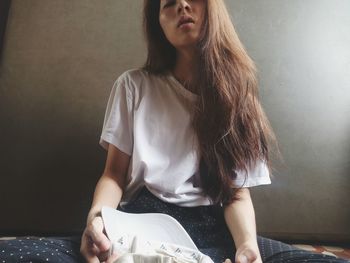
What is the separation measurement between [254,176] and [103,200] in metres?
0.35

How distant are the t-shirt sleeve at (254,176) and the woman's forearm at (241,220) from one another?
2 cm

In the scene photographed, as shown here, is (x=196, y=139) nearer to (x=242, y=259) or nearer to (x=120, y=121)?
(x=120, y=121)

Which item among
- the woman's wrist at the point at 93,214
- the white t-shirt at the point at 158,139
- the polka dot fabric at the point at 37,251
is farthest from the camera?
the white t-shirt at the point at 158,139

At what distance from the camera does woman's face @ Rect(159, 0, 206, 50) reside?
2.36ft

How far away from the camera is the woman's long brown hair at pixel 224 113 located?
69cm

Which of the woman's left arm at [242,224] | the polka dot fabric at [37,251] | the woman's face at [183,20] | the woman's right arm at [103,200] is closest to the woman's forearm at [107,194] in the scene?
the woman's right arm at [103,200]

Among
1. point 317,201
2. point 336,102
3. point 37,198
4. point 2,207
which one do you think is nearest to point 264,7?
point 336,102

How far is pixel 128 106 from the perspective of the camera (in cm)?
74

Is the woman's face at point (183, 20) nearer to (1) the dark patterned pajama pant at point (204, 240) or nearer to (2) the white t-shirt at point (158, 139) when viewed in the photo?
(2) the white t-shirt at point (158, 139)

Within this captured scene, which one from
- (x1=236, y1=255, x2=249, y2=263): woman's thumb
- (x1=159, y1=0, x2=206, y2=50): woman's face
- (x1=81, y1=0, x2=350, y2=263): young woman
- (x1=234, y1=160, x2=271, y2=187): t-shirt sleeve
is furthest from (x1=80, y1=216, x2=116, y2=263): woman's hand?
(x1=159, y1=0, x2=206, y2=50): woman's face

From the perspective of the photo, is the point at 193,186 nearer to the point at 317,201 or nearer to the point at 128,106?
the point at 128,106

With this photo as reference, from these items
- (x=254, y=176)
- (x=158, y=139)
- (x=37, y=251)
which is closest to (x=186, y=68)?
(x=158, y=139)

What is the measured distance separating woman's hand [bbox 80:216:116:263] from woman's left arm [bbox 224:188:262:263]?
0.77ft

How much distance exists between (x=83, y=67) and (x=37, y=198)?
45cm
